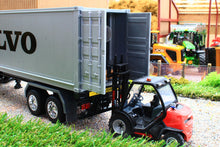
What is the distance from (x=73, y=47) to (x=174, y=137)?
304cm

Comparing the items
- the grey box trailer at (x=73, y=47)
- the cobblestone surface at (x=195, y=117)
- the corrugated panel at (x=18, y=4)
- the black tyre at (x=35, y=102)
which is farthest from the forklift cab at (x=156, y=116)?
the corrugated panel at (x=18, y=4)

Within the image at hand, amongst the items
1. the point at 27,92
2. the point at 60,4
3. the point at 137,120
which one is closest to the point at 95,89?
the point at 137,120

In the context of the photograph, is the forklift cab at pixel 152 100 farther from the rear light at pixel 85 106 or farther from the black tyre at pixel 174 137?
the rear light at pixel 85 106

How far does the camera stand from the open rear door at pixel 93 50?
6.19 meters

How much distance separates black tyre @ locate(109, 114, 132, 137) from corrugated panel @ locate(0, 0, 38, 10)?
912cm

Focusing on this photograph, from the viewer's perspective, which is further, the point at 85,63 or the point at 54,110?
the point at 54,110

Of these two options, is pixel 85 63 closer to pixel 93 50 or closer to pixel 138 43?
pixel 93 50

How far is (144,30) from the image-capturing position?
7414 mm

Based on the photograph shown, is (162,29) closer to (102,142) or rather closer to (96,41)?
(96,41)

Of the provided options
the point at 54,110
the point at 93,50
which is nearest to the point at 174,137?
the point at 93,50

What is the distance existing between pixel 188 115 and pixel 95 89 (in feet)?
6.87

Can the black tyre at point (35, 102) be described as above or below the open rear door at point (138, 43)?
below

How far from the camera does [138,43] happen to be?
7.63 m

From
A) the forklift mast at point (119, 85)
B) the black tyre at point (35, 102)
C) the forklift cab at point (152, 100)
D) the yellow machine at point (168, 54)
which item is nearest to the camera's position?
the forklift cab at point (152, 100)
